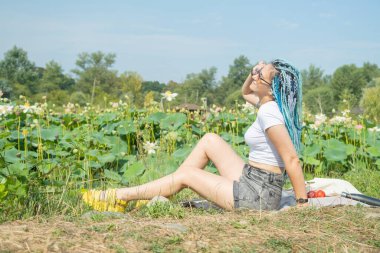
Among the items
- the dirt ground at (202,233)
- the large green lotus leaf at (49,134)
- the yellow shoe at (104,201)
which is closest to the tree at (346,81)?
the large green lotus leaf at (49,134)

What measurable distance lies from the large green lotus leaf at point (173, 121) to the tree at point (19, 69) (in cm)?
4156

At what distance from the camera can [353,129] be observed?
6293mm

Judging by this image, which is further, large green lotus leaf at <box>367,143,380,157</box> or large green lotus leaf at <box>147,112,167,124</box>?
large green lotus leaf at <box>147,112,167,124</box>

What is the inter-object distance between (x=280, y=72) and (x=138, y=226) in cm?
149

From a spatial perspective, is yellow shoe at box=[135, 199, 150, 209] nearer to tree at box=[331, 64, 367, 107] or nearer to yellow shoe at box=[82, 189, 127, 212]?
yellow shoe at box=[82, 189, 127, 212]

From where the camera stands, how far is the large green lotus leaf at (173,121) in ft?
19.8

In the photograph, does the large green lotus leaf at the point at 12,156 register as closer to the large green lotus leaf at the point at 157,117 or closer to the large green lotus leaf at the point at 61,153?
the large green lotus leaf at the point at 61,153

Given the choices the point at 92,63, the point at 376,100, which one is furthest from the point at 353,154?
the point at 92,63

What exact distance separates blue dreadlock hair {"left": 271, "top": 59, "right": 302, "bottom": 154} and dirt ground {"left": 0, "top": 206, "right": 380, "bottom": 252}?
599mm

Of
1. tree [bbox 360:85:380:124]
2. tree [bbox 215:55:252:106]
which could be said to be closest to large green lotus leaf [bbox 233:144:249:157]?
tree [bbox 360:85:380:124]

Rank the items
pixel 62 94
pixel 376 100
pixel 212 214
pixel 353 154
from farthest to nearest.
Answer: pixel 62 94 < pixel 376 100 < pixel 353 154 < pixel 212 214

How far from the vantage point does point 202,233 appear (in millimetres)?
2654

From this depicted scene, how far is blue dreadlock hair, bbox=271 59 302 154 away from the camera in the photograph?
3.49 meters

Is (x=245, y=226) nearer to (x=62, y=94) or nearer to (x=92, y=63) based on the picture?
(x=62, y=94)
